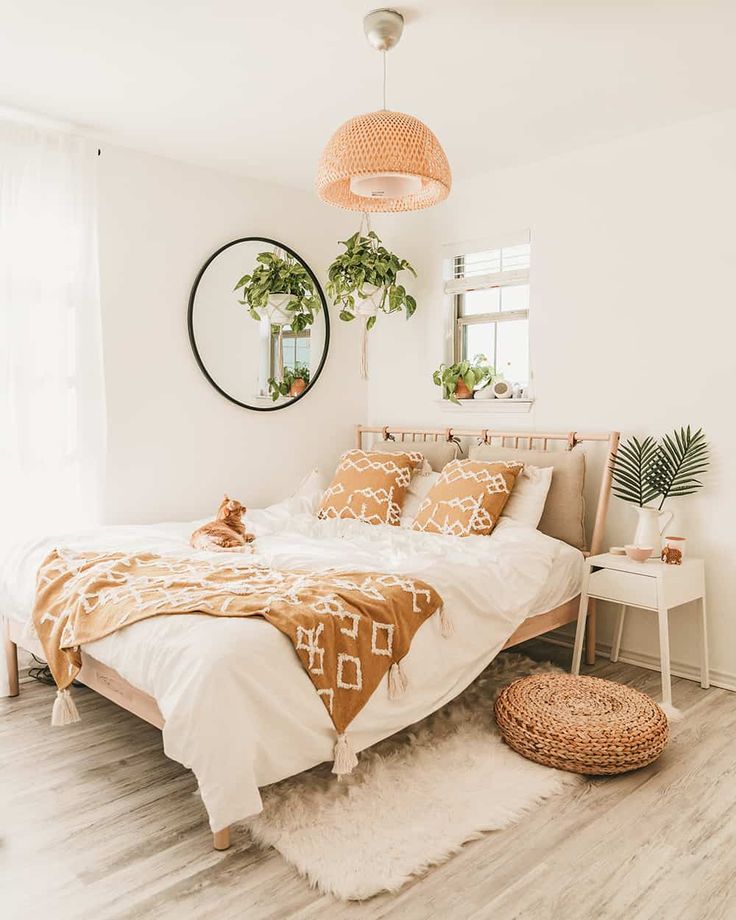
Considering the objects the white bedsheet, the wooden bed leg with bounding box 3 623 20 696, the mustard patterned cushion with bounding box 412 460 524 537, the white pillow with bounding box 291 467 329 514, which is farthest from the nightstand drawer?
the wooden bed leg with bounding box 3 623 20 696

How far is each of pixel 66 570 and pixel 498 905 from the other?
188cm

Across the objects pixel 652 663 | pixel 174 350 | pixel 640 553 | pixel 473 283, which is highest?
pixel 473 283

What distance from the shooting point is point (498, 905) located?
1.88 m

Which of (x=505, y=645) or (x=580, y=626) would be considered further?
(x=580, y=626)

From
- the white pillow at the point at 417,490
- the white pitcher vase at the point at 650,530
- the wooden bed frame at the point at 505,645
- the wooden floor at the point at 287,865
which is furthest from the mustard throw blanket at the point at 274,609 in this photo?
the white pillow at the point at 417,490

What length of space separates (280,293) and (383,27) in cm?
201

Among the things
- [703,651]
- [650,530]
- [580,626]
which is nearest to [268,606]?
[580,626]

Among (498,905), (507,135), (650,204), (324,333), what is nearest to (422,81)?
(507,135)

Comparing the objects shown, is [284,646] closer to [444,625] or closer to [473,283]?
[444,625]

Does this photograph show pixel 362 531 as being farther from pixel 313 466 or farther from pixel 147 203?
pixel 147 203

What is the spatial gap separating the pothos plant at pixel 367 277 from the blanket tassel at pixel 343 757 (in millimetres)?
2701

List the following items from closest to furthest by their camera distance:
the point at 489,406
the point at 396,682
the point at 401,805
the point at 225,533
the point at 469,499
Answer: the point at 401,805
the point at 396,682
the point at 225,533
the point at 469,499
the point at 489,406

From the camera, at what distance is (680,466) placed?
11.0ft

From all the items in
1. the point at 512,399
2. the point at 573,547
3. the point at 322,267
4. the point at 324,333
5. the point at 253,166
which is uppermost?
the point at 253,166
